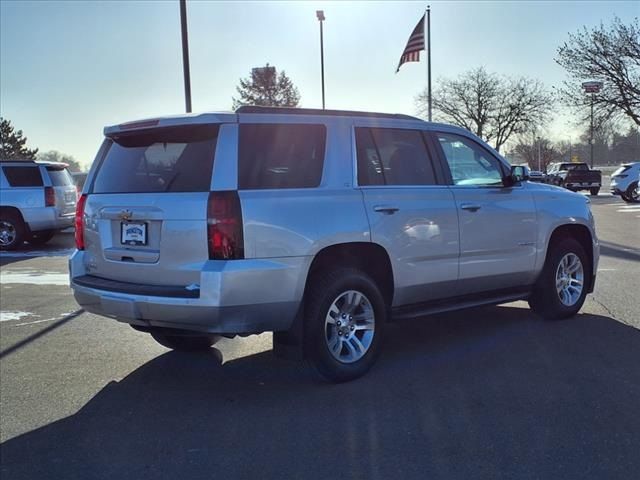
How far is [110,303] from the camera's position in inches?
171

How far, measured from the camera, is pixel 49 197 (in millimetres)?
13898

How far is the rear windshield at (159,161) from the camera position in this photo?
4.16 metres

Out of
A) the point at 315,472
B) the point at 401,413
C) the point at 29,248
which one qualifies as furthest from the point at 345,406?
the point at 29,248

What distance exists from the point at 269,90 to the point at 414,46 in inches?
957

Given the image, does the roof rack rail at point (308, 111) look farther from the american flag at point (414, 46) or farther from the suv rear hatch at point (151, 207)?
the american flag at point (414, 46)

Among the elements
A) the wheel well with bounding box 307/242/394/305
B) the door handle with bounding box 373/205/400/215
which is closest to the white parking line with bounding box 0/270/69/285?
the wheel well with bounding box 307/242/394/305

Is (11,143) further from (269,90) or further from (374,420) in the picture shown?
(374,420)

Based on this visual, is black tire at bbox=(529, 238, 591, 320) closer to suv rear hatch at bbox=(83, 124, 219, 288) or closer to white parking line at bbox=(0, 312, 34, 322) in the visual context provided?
suv rear hatch at bbox=(83, 124, 219, 288)

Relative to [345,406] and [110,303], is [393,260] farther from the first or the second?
[110,303]

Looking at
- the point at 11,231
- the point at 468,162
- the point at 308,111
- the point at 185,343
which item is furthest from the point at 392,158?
the point at 11,231

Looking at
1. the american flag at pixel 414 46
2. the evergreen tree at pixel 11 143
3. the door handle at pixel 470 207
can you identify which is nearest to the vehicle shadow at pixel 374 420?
the door handle at pixel 470 207

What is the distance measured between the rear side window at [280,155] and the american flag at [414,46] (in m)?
23.3

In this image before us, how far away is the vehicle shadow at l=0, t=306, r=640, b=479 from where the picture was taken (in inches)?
132

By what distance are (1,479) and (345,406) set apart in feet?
6.83
